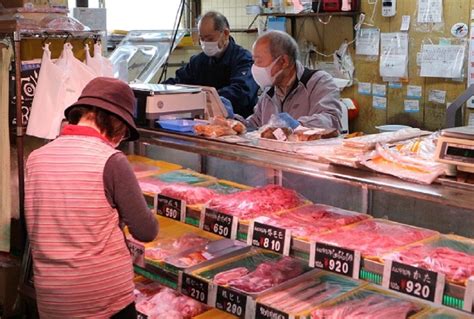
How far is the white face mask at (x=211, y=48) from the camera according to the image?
19.2 ft

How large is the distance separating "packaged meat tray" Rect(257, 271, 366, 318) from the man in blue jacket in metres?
2.88

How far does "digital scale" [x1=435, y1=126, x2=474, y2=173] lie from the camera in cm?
215

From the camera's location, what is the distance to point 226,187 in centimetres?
336

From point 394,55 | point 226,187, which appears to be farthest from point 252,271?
point 394,55

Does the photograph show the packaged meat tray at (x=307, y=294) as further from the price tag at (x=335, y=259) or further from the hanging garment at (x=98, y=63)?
the hanging garment at (x=98, y=63)

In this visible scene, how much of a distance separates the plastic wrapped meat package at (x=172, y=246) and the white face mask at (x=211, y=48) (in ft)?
8.88

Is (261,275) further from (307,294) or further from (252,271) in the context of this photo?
(307,294)

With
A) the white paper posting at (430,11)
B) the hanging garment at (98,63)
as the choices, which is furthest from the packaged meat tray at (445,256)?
the white paper posting at (430,11)

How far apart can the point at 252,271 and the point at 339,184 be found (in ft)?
2.02

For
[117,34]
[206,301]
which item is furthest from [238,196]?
[117,34]

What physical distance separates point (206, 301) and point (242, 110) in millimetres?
3229

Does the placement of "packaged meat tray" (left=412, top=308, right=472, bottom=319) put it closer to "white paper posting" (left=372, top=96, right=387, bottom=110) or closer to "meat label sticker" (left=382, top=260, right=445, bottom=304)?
"meat label sticker" (left=382, top=260, right=445, bottom=304)

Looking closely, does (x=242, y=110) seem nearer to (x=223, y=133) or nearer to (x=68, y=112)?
(x=223, y=133)

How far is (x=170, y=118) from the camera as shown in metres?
3.75
